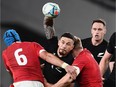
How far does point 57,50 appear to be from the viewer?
596 cm

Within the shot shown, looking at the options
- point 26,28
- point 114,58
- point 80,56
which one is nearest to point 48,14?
point 114,58

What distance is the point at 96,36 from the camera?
6.67m

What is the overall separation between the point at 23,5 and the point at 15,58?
18.4 feet

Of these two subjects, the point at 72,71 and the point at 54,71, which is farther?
the point at 54,71

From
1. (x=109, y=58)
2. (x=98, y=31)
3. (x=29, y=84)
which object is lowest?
(x=29, y=84)

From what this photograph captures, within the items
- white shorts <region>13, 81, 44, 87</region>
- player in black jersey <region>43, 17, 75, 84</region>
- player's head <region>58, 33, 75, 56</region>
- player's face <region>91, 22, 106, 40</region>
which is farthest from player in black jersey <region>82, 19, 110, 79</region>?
white shorts <region>13, 81, 44, 87</region>

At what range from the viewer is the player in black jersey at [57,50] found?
536cm

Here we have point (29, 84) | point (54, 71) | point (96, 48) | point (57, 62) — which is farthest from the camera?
point (96, 48)

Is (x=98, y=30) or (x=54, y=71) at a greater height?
(x=98, y=30)

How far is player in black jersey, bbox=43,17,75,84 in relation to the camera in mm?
5359

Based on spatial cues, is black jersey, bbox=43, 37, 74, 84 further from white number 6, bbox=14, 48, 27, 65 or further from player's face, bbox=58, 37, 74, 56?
white number 6, bbox=14, 48, 27, 65

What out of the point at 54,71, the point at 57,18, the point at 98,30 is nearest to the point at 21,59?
the point at 54,71

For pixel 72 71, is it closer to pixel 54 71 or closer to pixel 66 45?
pixel 66 45

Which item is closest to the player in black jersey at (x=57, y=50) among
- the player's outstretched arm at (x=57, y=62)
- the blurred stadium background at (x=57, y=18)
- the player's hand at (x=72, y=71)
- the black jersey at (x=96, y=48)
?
the player's outstretched arm at (x=57, y=62)
